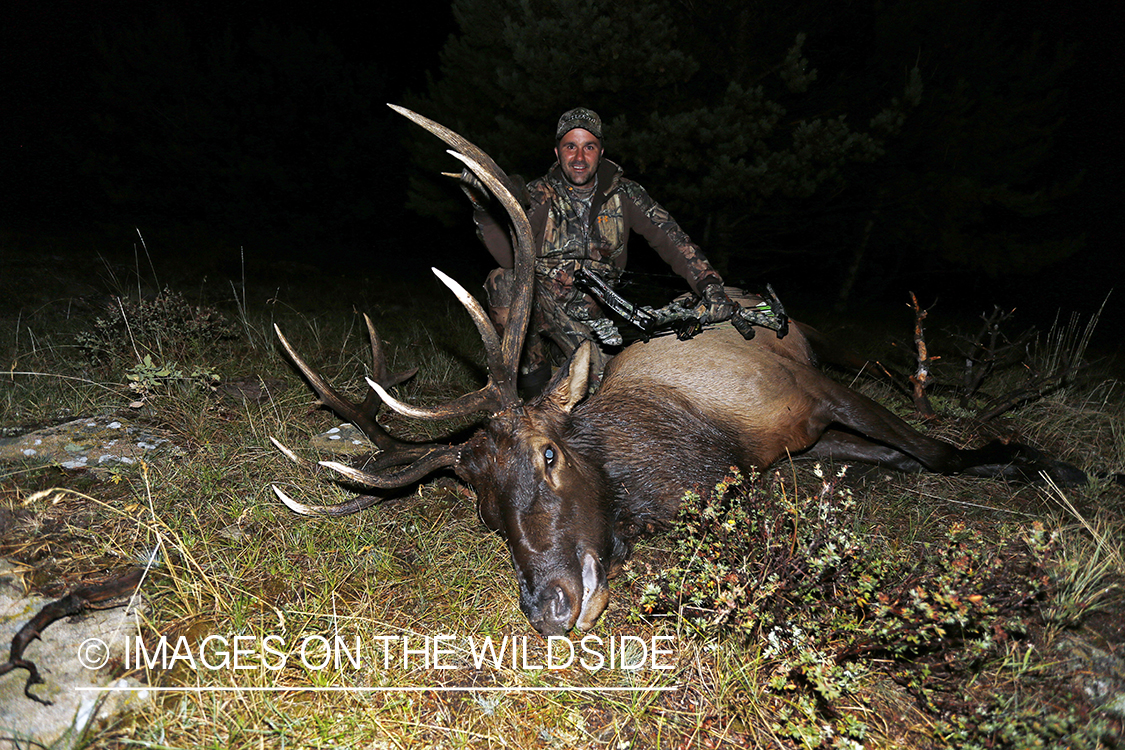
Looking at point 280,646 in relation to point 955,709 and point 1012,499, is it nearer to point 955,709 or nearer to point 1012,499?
point 955,709

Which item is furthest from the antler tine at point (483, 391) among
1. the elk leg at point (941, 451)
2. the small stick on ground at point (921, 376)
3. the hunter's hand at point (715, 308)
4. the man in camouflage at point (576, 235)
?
the small stick on ground at point (921, 376)

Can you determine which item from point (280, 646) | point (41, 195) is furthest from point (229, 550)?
point (41, 195)

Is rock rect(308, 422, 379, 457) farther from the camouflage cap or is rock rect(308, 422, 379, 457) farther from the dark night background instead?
the dark night background

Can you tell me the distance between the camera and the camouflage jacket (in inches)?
165

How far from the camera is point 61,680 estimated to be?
178 cm

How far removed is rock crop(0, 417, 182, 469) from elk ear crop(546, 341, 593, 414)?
2.14 m

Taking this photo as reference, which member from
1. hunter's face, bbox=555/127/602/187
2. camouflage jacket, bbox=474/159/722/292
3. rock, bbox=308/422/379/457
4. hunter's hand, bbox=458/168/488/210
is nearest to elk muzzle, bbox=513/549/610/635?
rock, bbox=308/422/379/457

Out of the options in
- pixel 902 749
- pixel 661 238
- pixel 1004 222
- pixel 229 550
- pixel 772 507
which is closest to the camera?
pixel 902 749

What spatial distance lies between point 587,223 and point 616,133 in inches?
100

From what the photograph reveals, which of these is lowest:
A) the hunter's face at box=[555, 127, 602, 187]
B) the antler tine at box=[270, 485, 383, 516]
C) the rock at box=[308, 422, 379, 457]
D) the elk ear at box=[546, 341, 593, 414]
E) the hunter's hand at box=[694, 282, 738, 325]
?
the rock at box=[308, 422, 379, 457]

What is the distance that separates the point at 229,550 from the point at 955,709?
107 inches

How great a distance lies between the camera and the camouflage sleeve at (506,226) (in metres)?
4.20

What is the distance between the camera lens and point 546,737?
1752 millimetres

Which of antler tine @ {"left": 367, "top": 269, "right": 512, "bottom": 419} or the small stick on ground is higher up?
antler tine @ {"left": 367, "top": 269, "right": 512, "bottom": 419}
